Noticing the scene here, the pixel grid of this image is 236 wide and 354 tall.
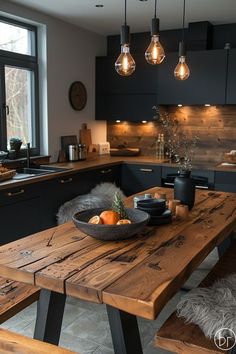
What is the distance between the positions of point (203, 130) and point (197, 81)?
750mm

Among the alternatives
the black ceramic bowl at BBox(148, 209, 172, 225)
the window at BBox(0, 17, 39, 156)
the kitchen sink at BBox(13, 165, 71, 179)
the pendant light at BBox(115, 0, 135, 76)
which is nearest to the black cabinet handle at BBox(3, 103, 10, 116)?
the window at BBox(0, 17, 39, 156)

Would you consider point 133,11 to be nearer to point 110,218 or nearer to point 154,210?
point 154,210

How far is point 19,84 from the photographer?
436cm

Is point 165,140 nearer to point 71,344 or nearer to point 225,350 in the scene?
point 71,344

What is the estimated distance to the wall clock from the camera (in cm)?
497

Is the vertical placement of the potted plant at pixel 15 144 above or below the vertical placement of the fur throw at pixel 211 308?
above

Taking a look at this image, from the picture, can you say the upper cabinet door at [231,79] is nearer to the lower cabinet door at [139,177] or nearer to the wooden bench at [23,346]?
the lower cabinet door at [139,177]

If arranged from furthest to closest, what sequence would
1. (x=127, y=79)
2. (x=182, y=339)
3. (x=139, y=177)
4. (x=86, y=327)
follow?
1. (x=127, y=79)
2. (x=139, y=177)
3. (x=86, y=327)
4. (x=182, y=339)

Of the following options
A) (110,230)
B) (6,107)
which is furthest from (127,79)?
(110,230)

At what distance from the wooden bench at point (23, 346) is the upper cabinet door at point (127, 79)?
160 inches

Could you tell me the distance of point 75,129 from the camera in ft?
16.9

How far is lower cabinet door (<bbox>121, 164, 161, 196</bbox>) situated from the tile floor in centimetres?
203

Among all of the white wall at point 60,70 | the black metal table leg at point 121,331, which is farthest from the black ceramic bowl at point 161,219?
the white wall at point 60,70

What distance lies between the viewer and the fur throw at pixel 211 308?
175 centimetres
